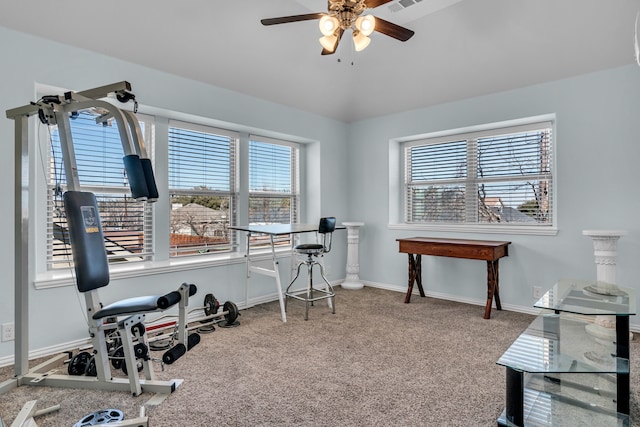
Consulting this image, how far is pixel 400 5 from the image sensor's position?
3.17m

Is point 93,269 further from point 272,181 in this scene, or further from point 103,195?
point 272,181

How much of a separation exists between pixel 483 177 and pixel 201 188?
339cm

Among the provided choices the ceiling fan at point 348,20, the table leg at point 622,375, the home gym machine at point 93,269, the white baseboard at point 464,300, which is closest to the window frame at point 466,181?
the white baseboard at point 464,300

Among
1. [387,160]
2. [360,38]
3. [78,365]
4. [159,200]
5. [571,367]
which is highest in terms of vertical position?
[360,38]

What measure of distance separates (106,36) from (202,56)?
792mm

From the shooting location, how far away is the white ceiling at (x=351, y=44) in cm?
278

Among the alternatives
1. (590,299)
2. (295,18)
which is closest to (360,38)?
(295,18)

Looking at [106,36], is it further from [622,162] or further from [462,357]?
[622,162]

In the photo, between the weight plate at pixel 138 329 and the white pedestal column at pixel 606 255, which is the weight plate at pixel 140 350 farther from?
the white pedestal column at pixel 606 255

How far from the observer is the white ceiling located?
2.78 m

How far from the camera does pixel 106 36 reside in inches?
112

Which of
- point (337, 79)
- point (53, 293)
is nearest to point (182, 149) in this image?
point (53, 293)

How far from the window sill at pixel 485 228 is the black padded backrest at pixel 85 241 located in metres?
3.60

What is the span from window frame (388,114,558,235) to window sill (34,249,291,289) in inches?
72.3
